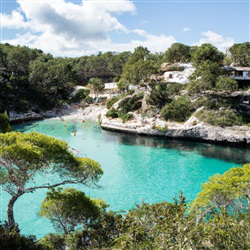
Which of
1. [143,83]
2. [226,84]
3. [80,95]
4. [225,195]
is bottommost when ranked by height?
[225,195]

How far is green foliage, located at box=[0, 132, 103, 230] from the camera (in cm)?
961

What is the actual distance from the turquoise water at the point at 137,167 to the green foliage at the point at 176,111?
431cm

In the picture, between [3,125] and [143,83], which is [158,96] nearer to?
[143,83]

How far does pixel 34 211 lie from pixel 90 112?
112 feet

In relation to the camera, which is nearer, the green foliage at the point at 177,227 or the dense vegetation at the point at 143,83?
the green foliage at the point at 177,227

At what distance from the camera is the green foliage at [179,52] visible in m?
53.4

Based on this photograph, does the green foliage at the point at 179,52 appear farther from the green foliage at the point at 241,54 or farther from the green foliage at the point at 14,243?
the green foliage at the point at 14,243

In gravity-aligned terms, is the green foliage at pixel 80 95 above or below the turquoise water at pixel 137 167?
above

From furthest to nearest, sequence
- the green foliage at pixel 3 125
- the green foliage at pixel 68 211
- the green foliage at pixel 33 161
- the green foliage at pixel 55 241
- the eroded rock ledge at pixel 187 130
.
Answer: the eroded rock ledge at pixel 187 130
the green foliage at pixel 3 125
the green foliage at pixel 68 211
the green foliage at pixel 33 161
the green foliage at pixel 55 241

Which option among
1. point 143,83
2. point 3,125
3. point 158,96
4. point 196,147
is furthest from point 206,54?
point 3,125

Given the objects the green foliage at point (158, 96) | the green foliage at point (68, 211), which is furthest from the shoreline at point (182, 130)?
the green foliage at point (68, 211)

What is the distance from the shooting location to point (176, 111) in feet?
114

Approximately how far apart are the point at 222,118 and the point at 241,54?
65.6ft

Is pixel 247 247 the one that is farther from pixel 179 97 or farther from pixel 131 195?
pixel 179 97
